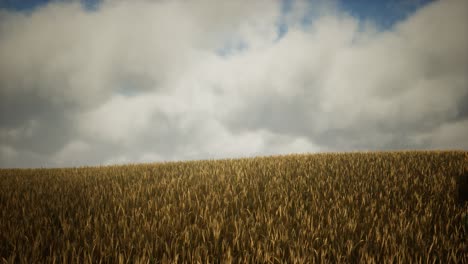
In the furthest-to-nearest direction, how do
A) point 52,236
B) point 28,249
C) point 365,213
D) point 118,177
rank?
1. point 118,177
2. point 365,213
3. point 52,236
4. point 28,249

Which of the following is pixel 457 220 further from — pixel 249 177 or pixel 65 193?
pixel 65 193

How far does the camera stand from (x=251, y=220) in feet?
15.0

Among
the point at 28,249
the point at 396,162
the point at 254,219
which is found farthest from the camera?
the point at 396,162

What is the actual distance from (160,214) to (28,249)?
5.63 feet

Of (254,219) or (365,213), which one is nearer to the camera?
(254,219)

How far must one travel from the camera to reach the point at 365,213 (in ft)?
16.2

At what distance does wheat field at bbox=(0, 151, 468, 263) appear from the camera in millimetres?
3459

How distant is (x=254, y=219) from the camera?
461cm

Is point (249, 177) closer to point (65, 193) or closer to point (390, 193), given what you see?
point (390, 193)

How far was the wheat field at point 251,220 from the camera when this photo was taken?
3459 mm

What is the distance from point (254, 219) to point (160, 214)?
1.47 metres

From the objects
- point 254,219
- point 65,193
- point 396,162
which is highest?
point 396,162

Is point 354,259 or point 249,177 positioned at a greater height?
point 249,177

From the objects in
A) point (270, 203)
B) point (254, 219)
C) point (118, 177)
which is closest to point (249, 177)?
point (270, 203)
